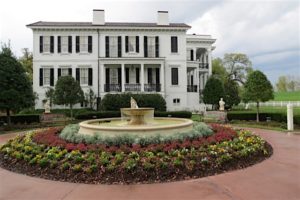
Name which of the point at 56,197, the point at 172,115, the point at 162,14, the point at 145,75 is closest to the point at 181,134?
the point at 56,197

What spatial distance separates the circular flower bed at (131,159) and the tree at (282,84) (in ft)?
344

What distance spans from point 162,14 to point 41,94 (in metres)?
18.1

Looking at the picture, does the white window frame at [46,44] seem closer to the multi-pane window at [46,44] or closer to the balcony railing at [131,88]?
the multi-pane window at [46,44]

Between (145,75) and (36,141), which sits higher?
(145,75)

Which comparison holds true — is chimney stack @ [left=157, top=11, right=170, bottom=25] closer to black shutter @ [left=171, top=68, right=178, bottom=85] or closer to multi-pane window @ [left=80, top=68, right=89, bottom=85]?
black shutter @ [left=171, top=68, right=178, bottom=85]

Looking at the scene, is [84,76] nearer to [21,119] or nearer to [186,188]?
[21,119]

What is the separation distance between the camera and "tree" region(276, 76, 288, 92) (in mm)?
101812

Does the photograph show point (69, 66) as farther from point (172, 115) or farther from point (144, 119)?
point (144, 119)

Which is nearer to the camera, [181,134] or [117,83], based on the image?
[181,134]

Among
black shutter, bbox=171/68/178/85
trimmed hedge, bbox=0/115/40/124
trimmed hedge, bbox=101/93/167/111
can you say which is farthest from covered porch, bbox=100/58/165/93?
trimmed hedge, bbox=0/115/40/124

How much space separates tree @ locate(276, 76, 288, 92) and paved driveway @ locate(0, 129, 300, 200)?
352 feet

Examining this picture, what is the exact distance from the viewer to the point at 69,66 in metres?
31.3

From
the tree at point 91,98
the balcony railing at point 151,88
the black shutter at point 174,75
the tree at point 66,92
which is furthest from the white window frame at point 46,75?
the black shutter at point 174,75

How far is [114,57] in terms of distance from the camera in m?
30.8
